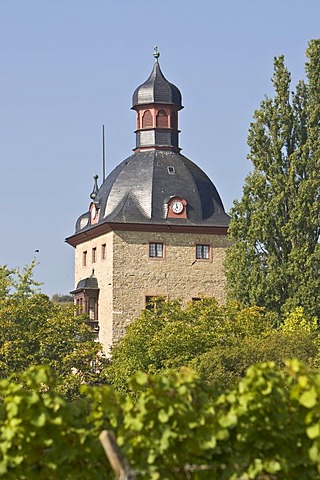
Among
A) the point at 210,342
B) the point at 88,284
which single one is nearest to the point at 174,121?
the point at 88,284

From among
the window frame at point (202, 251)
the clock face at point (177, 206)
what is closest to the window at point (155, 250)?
the window frame at point (202, 251)

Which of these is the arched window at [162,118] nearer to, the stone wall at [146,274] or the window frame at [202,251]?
the stone wall at [146,274]

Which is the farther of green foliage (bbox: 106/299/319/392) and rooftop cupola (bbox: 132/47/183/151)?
rooftop cupola (bbox: 132/47/183/151)

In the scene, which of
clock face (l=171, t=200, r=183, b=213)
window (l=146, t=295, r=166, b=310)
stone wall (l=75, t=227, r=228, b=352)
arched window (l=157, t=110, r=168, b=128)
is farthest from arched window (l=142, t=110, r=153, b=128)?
window (l=146, t=295, r=166, b=310)

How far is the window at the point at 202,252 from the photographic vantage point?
73.6m

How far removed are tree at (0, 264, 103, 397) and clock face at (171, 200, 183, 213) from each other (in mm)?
11109

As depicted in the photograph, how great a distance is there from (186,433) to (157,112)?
211 feet

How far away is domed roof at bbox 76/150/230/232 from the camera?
7338 centimetres

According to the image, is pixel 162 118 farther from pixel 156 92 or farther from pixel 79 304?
pixel 79 304

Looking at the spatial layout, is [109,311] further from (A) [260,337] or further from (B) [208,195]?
(A) [260,337]

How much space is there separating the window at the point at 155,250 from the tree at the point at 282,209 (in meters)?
6.89

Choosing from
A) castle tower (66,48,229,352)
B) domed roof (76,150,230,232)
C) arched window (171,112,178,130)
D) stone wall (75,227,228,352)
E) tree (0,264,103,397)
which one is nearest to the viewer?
tree (0,264,103,397)

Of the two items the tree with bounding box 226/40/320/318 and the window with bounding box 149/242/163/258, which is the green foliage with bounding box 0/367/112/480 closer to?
the tree with bounding box 226/40/320/318

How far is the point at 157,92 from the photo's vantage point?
7738 centimetres
